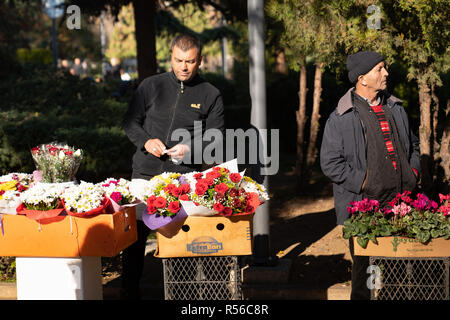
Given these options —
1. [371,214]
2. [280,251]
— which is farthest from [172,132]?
[280,251]

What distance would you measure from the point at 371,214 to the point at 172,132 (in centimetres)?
160

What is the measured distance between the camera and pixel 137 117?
16.0 feet

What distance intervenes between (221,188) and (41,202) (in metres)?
1.17

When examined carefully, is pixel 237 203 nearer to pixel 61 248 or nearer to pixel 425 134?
pixel 61 248

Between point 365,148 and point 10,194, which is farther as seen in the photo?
point 365,148

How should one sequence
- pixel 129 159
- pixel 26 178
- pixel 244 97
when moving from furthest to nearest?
pixel 244 97 < pixel 129 159 < pixel 26 178

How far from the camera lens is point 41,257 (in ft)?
A: 13.6

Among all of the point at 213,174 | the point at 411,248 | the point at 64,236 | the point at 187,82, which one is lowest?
the point at 411,248

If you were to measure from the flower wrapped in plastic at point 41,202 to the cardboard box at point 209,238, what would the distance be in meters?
0.69

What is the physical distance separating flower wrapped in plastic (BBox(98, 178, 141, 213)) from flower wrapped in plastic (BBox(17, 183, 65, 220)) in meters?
0.32

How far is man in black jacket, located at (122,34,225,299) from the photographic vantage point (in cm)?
474

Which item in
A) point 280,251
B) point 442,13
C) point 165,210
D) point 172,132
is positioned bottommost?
point 280,251

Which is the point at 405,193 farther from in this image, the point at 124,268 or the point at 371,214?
the point at 124,268

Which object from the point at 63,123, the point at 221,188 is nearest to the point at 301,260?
the point at 221,188
